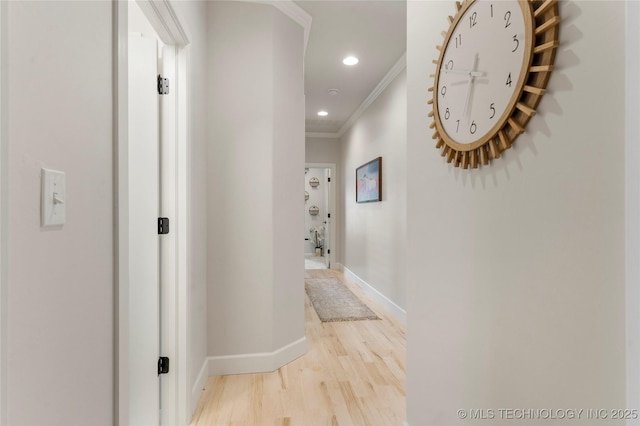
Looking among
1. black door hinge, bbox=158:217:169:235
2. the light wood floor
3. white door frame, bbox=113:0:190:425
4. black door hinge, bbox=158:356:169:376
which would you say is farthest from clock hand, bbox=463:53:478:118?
black door hinge, bbox=158:356:169:376

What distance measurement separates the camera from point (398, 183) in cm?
353

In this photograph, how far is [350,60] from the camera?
3428 mm

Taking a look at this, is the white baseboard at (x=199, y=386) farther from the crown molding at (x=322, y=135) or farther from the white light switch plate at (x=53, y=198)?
the crown molding at (x=322, y=135)

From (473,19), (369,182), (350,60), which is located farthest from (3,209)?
(369,182)

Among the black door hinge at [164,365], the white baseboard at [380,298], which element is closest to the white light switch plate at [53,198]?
the black door hinge at [164,365]

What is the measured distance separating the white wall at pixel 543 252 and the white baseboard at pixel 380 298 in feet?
5.93

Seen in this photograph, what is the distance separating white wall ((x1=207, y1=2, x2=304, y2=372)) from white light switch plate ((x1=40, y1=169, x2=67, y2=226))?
157 cm

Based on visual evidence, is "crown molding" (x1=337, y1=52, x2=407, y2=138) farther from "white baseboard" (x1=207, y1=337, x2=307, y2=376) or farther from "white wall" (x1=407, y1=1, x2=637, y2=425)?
"white baseboard" (x1=207, y1=337, x2=307, y2=376)

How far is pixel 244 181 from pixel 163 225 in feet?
2.42

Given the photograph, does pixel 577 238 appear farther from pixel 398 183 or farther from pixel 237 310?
pixel 398 183

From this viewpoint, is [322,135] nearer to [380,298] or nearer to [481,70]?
[380,298]

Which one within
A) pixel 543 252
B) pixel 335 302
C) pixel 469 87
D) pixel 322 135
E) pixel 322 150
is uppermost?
pixel 322 135

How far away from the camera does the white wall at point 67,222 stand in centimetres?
56

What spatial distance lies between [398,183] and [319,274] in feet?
9.59
